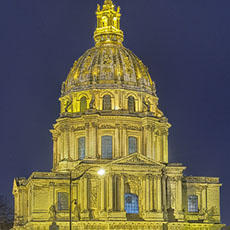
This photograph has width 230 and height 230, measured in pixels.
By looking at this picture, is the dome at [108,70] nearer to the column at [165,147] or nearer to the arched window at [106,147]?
the column at [165,147]

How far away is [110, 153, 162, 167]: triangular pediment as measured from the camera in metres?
115

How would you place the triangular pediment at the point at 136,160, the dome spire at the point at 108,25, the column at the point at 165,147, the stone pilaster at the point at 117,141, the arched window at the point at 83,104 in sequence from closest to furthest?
1. the triangular pediment at the point at 136,160
2. the stone pilaster at the point at 117,141
3. the column at the point at 165,147
4. the arched window at the point at 83,104
5. the dome spire at the point at 108,25

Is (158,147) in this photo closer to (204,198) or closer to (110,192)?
(204,198)

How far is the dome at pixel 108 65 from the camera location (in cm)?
12744

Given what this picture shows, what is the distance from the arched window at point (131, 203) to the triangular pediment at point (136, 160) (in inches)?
167

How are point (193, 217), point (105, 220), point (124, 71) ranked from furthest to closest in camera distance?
point (124, 71) → point (193, 217) → point (105, 220)

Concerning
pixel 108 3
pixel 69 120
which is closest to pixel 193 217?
pixel 69 120

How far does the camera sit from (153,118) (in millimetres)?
124500

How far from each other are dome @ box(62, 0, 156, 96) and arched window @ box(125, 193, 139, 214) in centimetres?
1716

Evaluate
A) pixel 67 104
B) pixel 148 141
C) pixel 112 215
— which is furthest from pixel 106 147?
pixel 112 215

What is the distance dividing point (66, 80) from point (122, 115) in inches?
504

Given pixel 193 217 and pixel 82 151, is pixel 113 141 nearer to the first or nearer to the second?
pixel 82 151

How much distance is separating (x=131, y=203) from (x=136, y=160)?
219 inches

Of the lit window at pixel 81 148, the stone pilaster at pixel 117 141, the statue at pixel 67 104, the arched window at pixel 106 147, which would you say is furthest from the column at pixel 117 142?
the statue at pixel 67 104
